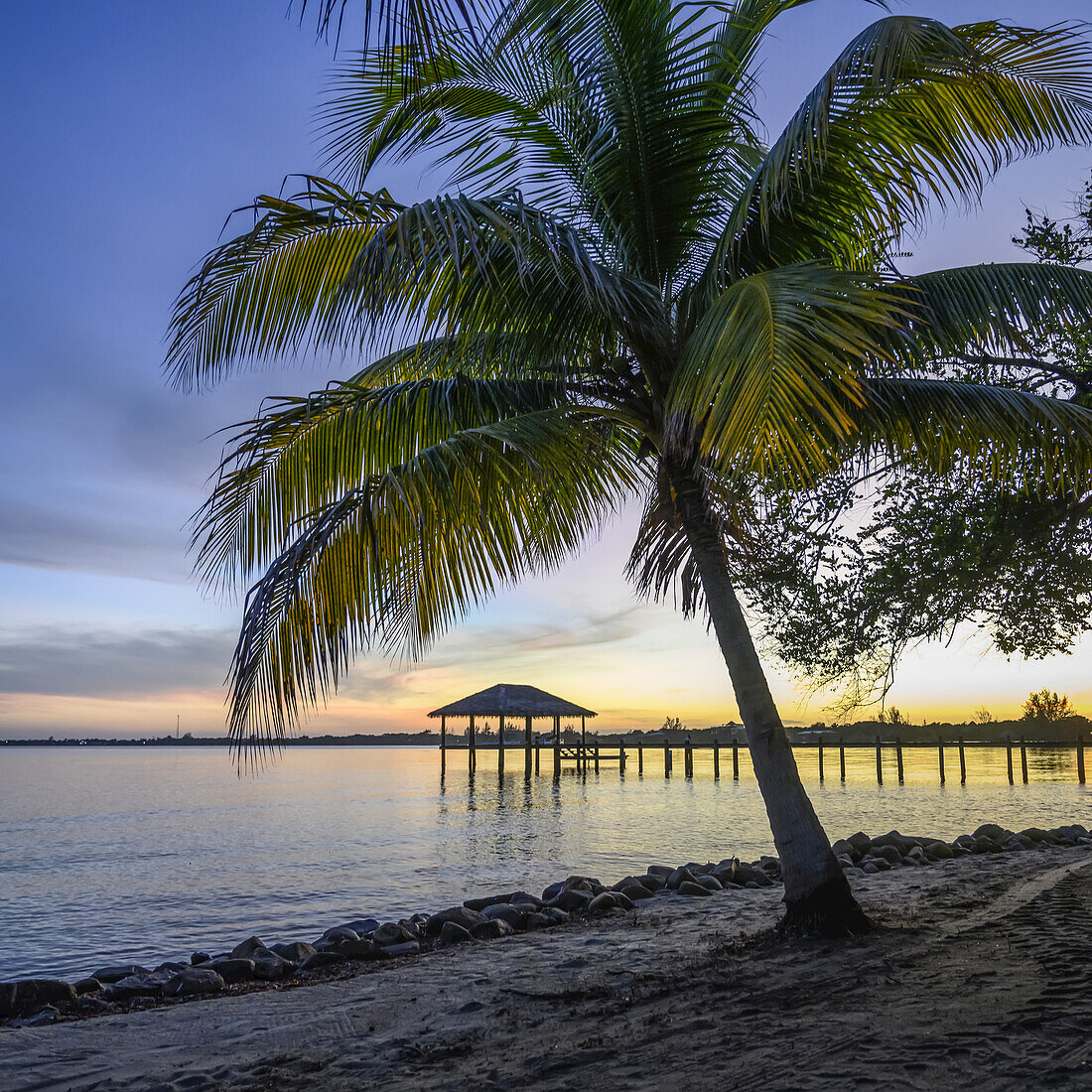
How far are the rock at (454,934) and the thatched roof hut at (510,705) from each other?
1324 inches

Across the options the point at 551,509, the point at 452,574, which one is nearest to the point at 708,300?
the point at 551,509

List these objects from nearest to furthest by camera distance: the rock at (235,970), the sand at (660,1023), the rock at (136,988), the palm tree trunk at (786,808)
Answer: the sand at (660,1023) → the palm tree trunk at (786,808) → the rock at (136,988) → the rock at (235,970)

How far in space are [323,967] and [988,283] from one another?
7.60m

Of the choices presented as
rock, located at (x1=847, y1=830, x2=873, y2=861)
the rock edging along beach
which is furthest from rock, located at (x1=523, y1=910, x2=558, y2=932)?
rock, located at (x1=847, y1=830, x2=873, y2=861)

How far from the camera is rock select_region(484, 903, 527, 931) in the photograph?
888cm

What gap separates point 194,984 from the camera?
7.26 metres

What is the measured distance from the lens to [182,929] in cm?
1174

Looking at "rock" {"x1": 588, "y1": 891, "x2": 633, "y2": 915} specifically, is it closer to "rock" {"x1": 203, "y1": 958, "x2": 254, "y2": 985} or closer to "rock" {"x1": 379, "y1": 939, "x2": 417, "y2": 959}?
"rock" {"x1": 379, "y1": 939, "x2": 417, "y2": 959}

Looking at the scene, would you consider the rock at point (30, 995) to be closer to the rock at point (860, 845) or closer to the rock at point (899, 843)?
the rock at point (860, 845)

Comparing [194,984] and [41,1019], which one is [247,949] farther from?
[41,1019]

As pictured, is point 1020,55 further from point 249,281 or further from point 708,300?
point 249,281

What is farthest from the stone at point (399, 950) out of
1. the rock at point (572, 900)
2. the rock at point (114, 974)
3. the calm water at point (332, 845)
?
the calm water at point (332, 845)

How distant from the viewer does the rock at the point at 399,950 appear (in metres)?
7.98

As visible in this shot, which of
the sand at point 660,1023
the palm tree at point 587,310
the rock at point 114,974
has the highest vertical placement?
the palm tree at point 587,310
